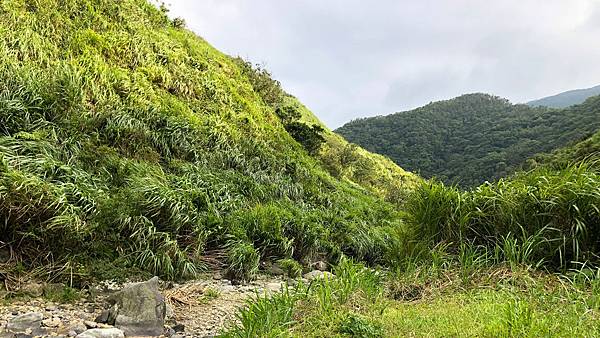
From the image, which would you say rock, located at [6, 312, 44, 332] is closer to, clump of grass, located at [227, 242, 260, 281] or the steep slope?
the steep slope

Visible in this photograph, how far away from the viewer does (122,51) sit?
9953 mm

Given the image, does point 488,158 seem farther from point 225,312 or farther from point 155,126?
point 225,312

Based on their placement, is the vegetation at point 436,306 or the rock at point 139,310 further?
the rock at point 139,310

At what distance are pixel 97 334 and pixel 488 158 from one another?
133 ft

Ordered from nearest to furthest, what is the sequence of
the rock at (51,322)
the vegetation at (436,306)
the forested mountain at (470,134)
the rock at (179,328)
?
the vegetation at (436,306) → the rock at (51,322) → the rock at (179,328) → the forested mountain at (470,134)

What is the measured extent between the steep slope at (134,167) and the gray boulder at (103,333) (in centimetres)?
131

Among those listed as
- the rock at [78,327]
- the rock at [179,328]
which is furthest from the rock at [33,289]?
the rock at [179,328]

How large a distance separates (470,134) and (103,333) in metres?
57.1

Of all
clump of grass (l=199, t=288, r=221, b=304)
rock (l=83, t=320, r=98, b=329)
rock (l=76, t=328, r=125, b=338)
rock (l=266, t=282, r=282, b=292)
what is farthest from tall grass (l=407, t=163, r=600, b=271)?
rock (l=83, t=320, r=98, b=329)

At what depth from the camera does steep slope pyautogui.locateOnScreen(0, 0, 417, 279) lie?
4.61 metres

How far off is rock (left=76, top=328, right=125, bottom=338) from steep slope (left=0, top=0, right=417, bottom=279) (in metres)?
1.31

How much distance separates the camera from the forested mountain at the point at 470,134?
1469 inches

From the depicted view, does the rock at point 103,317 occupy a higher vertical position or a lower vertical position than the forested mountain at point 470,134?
lower

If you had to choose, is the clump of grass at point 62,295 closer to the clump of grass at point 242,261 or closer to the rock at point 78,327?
the rock at point 78,327
